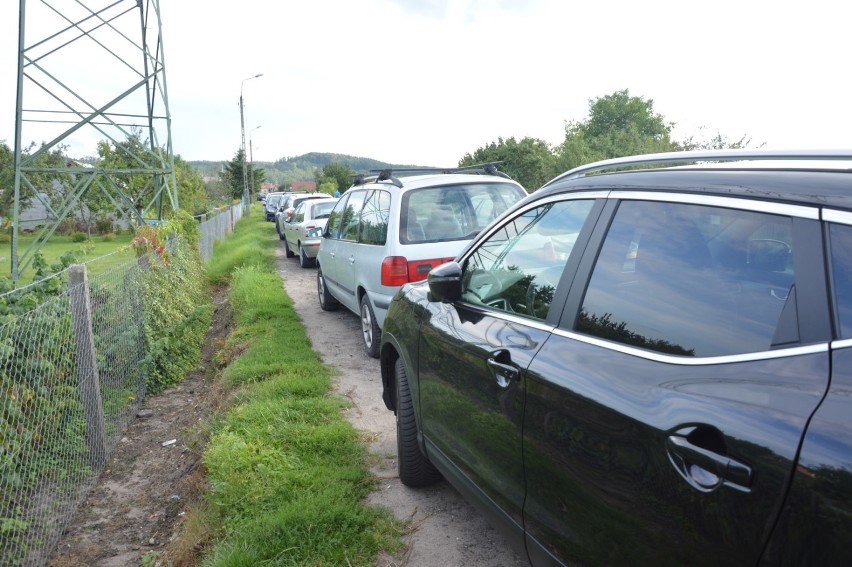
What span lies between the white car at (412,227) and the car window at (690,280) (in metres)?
4.34

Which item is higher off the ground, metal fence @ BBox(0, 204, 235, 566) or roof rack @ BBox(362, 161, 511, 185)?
roof rack @ BBox(362, 161, 511, 185)

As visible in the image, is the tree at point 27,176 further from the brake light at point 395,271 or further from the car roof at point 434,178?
the brake light at point 395,271

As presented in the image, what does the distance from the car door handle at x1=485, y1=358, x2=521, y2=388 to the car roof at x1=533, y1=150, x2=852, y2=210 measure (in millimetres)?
771

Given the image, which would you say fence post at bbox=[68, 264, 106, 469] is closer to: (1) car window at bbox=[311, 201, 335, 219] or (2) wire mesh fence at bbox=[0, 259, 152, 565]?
(2) wire mesh fence at bbox=[0, 259, 152, 565]

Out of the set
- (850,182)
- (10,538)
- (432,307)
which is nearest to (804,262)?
(850,182)

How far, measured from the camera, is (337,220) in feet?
31.8

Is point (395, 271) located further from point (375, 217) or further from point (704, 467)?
point (704, 467)

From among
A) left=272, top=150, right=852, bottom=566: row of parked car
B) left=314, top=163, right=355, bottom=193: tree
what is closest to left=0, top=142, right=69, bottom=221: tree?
left=314, top=163, right=355, bottom=193: tree

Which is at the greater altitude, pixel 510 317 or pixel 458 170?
pixel 458 170

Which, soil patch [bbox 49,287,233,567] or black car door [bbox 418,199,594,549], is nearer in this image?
black car door [bbox 418,199,594,549]

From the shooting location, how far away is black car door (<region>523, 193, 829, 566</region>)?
1.64m

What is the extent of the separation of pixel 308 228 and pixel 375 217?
8.71 metres

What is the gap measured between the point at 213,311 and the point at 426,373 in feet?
30.7

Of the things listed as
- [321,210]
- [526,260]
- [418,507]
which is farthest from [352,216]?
Answer: [321,210]
